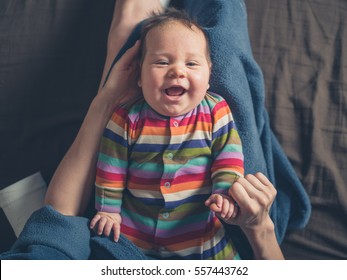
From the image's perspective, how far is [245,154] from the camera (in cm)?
90

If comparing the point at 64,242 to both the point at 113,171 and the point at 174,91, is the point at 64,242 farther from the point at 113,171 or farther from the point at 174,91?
the point at 174,91

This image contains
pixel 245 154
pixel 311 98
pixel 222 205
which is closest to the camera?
pixel 222 205

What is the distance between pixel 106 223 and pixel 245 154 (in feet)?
0.94

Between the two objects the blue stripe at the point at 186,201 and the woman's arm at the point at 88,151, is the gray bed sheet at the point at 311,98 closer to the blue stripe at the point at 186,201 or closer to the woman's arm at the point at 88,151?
the blue stripe at the point at 186,201

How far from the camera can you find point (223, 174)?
0.83 meters

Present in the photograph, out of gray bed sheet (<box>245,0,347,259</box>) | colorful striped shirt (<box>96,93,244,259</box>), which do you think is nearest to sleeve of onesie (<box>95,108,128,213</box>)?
colorful striped shirt (<box>96,93,244,259</box>)

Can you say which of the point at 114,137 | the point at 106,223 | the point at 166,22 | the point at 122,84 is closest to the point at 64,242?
the point at 106,223

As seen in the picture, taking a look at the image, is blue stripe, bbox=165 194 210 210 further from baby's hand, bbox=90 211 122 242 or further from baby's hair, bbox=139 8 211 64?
baby's hair, bbox=139 8 211 64

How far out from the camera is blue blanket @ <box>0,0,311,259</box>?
822mm

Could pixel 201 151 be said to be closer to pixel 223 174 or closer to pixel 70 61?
pixel 223 174

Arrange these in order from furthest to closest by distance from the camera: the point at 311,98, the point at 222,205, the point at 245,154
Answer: the point at 311,98 < the point at 245,154 < the point at 222,205

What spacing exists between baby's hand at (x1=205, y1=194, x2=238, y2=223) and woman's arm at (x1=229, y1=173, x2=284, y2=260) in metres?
0.01
